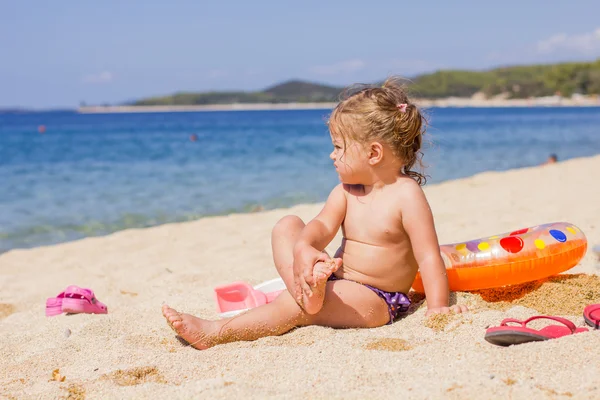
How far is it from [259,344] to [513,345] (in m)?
1.13

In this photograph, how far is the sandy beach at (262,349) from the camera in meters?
2.13

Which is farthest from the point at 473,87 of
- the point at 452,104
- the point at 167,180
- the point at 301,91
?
the point at 167,180

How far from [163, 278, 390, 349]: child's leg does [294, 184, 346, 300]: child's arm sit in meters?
0.15

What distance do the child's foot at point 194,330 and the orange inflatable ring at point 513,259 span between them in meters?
1.22

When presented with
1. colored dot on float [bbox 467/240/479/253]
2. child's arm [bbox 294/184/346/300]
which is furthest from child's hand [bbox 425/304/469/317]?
child's arm [bbox 294/184/346/300]

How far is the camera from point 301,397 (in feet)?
6.86

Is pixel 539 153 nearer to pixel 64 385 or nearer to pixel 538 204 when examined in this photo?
pixel 538 204

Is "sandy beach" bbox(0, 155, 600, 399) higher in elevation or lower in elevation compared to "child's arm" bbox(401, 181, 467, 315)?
lower

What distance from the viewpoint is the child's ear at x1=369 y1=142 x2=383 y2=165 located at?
3.02 meters

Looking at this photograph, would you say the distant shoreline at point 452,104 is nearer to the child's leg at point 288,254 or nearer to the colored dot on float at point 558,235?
the colored dot on float at point 558,235

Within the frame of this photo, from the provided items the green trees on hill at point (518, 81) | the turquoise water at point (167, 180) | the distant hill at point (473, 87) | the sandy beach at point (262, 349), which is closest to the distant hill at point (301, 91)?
the distant hill at point (473, 87)

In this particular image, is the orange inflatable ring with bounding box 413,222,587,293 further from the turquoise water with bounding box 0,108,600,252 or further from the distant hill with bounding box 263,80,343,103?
the distant hill with bounding box 263,80,343,103

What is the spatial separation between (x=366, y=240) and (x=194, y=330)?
0.96 metres

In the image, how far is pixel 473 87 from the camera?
4518 inches
